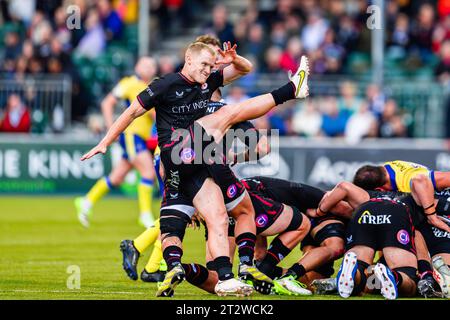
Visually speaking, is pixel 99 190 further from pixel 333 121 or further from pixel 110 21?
pixel 110 21

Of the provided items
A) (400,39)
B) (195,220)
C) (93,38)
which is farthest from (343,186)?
(93,38)

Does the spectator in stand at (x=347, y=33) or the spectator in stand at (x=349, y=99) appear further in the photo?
the spectator in stand at (x=347, y=33)

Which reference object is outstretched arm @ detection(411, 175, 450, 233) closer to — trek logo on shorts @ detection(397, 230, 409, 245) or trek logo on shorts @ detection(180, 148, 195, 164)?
trek logo on shorts @ detection(397, 230, 409, 245)

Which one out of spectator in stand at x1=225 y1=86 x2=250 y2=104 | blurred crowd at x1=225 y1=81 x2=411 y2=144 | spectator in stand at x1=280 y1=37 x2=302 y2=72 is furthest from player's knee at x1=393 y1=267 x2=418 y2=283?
spectator in stand at x1=280 y1=37 x2=302 y2=72

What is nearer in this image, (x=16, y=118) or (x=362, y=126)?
(x=362, y=126)

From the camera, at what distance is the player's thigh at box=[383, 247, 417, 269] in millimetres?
9828

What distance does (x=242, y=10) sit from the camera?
1086 inches

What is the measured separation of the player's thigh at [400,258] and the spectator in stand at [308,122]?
13.1m

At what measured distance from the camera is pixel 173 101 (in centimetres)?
1020

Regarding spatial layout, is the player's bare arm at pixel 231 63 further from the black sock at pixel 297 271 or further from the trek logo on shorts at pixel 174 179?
→ the black sock at pixel 297 271

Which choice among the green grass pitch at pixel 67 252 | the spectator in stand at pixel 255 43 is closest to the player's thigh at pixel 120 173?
the green grass pitch at pixel 67 252

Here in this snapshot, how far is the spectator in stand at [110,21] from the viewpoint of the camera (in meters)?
26.1

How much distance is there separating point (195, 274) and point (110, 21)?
56.8ft
